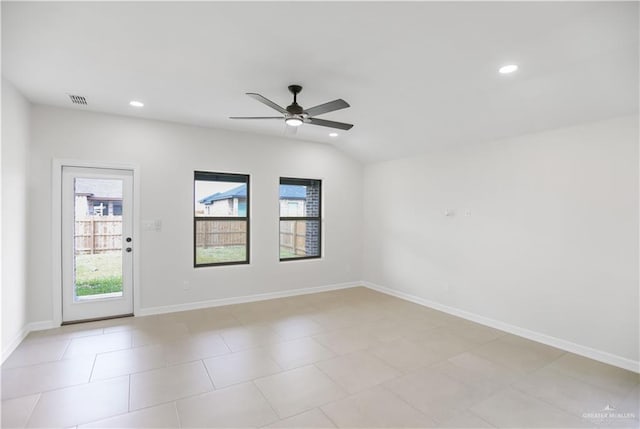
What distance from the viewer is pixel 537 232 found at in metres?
3.73

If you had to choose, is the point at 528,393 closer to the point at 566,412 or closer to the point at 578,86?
the point at 566,412

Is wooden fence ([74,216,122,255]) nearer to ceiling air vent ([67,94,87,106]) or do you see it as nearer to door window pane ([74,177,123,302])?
door window pane ([74,177,123,302])

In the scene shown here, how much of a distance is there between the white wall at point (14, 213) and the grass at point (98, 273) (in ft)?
1.82

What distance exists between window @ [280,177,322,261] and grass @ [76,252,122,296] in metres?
2.47

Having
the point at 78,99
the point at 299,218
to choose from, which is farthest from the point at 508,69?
the point at 78,99

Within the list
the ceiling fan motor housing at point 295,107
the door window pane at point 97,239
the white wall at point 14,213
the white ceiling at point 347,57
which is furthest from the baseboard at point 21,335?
the ceiling fan motor housing at point 295,107

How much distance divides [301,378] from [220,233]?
2.94 m

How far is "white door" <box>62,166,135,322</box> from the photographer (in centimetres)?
411

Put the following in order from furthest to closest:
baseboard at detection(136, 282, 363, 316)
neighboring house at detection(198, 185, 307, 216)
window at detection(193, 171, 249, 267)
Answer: neighboring house at detection(198, 185, 307, 216), window at detection(193, 171, 249, 267), baseboard at detection(136, 282, 363, 316)

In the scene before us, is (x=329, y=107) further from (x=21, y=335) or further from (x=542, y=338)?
(x=21, y=335)

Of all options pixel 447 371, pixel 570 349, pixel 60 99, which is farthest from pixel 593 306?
pixel 60 99

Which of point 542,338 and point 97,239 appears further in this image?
point 97,239

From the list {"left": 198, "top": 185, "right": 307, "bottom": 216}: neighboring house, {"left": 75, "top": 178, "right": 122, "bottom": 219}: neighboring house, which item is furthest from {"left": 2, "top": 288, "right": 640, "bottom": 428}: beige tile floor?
{"left": 198, "top": 185, "right": 307, "bottom": 216}: neighboring house

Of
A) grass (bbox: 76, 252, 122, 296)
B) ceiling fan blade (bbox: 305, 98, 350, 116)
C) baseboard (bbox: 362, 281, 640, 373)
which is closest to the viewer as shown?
ceiling fan blade (bbox: 305, 98, 350, 116)
